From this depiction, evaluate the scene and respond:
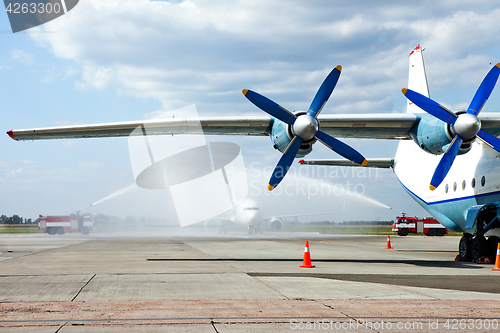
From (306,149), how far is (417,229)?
42.9 m

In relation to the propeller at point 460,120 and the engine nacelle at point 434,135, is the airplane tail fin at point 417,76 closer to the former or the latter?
the engine nacelle at point 434,135

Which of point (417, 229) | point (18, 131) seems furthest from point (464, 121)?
point (417, 229)

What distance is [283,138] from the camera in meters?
15.9

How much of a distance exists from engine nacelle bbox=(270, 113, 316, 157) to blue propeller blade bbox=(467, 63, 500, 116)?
5.32m

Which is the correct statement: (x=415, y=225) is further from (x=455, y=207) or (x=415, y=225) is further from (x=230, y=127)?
(x=230, y=127)

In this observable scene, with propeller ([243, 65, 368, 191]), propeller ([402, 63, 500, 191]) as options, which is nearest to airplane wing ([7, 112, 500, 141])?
propeller ([243, 65, 368, 191])

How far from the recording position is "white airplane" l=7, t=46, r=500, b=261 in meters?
14.6

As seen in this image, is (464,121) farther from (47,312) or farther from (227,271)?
(47,312)

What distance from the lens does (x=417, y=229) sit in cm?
5388

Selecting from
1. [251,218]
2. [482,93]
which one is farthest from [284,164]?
[251,218]

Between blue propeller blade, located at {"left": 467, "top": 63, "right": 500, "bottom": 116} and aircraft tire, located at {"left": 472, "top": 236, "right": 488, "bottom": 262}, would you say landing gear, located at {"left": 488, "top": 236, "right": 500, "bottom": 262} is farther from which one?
blue propeller blade, located at {"left": 467, "top": 63, "right": 500, "bottom": 116}

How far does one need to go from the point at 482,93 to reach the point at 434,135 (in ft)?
6.56

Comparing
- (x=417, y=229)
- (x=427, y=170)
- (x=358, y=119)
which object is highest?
(x=358, y=119)

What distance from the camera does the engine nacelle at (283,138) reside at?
15.7 meters
